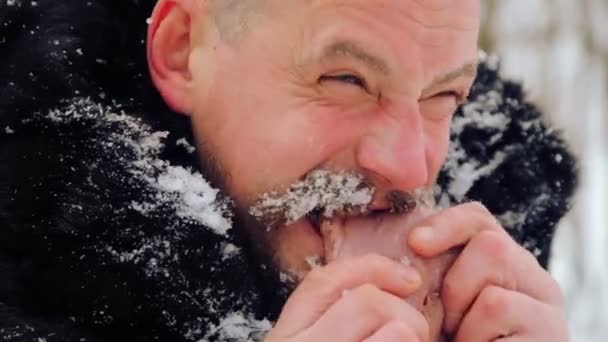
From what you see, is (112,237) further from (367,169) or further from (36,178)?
(367,169)

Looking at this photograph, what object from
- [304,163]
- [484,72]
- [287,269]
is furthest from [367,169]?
[484,72]

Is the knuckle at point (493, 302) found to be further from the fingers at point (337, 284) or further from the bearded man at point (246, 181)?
the fingers at point (337, 284)

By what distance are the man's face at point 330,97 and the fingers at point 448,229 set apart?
0.25ft

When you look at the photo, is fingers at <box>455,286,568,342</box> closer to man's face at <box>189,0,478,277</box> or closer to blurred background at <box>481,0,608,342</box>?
man's face at <box>189,0,478,277</box>

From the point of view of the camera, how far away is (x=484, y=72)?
2504 millimetres

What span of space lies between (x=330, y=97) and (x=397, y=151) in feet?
0.49

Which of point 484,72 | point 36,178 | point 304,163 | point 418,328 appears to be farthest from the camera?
point 484,72

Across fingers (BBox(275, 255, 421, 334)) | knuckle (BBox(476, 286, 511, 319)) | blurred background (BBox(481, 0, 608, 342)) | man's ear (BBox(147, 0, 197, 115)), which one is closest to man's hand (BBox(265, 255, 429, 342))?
fingers (BBox(275, 255, 421, 334))

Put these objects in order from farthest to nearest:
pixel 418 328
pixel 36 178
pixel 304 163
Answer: pixel 304 163
pixel 36 178
pixel 418 328

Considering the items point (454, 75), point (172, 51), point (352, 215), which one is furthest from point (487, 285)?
point (172, 51)

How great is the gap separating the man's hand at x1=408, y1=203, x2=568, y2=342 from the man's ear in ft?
1.54

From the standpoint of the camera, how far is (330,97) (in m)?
1.72

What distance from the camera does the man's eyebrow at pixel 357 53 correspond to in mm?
1672

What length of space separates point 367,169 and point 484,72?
94cm
